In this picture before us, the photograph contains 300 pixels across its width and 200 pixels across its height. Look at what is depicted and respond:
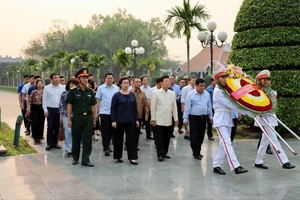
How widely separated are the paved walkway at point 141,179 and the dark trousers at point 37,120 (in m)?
1.37

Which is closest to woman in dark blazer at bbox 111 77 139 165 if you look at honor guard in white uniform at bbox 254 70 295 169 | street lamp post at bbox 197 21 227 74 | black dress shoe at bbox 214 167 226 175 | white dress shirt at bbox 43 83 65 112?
black dress shoe at bbox 214 167 226 175

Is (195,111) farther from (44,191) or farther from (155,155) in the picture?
(44,191)

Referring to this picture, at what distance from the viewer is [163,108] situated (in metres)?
6.56

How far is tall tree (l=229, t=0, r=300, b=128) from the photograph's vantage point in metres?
9.13

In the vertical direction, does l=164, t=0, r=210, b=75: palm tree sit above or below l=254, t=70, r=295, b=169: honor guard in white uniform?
above

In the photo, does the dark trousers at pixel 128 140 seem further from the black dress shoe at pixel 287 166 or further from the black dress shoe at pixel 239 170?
the black dress shoe at pixel 287 166

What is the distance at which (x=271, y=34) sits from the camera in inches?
365

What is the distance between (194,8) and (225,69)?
10891 millimetres

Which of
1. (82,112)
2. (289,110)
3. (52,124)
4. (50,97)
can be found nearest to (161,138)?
(82,112)

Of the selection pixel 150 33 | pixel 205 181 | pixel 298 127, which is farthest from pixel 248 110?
pixel 150 33

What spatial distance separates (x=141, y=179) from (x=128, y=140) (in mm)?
1158

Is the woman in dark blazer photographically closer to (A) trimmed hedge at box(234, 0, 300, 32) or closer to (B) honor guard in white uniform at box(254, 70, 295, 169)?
(B) honor guard in white uniform at box(254, 70, 295, 169)

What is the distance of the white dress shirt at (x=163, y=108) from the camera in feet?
21.5

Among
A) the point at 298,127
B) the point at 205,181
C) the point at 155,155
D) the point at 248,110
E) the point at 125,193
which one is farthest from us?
the point at 298,127
